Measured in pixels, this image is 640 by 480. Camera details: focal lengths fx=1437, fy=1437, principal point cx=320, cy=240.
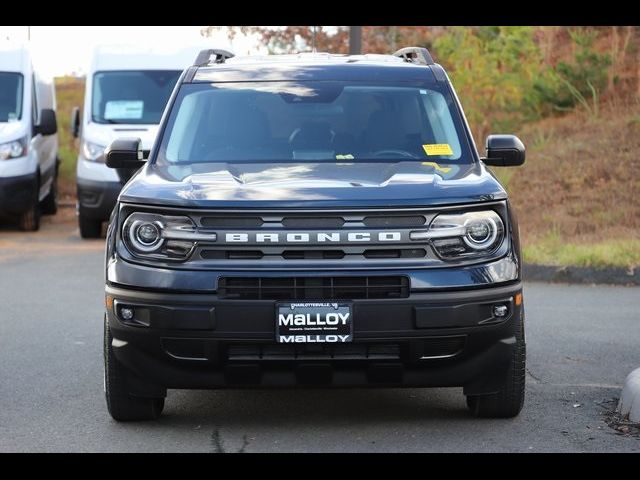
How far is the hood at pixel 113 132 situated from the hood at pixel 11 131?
33.5 inches

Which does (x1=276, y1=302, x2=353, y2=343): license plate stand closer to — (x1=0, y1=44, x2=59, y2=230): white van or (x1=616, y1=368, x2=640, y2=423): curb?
(x1=616, y1=368, x2=640, y2=423): curb

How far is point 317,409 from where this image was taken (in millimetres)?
7586

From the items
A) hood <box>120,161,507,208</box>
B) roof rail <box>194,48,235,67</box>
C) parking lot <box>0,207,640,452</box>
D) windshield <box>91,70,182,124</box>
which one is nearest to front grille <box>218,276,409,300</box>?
hood <box>120,161,507,208</box>

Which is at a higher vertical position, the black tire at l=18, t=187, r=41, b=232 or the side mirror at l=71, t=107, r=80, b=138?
the side mirror at l=71, t=107, r=80, b=138

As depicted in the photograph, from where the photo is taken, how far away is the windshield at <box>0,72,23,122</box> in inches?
750

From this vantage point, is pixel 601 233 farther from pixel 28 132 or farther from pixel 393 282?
pixel 393 282

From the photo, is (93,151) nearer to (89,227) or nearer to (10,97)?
(89,227)

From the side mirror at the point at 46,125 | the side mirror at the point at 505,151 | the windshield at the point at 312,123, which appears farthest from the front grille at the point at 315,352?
the side mirror at the point at 46,125

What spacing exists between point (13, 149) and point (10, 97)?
1.00 meters

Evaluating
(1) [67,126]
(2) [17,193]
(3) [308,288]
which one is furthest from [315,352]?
(1) [67,126]

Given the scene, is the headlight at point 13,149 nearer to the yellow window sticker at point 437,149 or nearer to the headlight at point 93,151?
the headlight at point 93,151

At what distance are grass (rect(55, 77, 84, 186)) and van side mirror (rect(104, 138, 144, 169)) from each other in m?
18.6

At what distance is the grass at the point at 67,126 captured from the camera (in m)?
26.9
